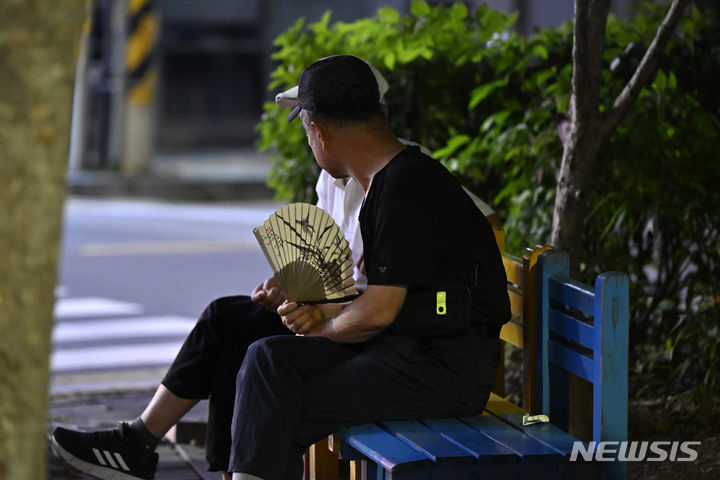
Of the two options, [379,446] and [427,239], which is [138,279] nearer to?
[427,239]

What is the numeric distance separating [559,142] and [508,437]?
189 cm

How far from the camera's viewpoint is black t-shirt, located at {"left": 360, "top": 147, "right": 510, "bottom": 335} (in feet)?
10.5

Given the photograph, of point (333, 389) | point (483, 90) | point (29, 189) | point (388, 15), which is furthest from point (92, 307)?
point (29, 189)

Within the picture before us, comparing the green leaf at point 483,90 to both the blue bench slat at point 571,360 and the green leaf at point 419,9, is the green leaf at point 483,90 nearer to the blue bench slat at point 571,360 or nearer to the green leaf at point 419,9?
the green leaf at point 419,9

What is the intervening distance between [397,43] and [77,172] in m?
11.3

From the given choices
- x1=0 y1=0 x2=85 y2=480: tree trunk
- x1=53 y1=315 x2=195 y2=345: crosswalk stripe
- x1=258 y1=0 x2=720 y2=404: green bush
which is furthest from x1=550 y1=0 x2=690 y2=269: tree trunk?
x1=53 y1=315 x2=195 y2=345: crosswalk stripe

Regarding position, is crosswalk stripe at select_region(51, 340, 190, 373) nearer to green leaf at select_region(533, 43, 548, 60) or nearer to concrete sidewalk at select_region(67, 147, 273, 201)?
green leaf at select_region(533, 43, 548, 60)

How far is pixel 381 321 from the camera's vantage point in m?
3.23

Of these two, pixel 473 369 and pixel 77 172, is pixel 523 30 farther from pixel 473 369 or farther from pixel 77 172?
pixel 473 369

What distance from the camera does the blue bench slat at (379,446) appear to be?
293 centimetres

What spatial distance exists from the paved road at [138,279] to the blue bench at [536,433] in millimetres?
2062

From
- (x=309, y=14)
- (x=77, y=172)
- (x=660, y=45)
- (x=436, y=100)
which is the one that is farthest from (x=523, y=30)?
(x=660, y=45)

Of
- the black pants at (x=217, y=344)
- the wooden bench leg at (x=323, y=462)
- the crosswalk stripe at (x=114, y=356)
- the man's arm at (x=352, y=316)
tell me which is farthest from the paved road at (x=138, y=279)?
the man's arm at (x=352, y=316)

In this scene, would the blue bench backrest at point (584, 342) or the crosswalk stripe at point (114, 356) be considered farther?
the crosswalk stripe at point (114, 356)
